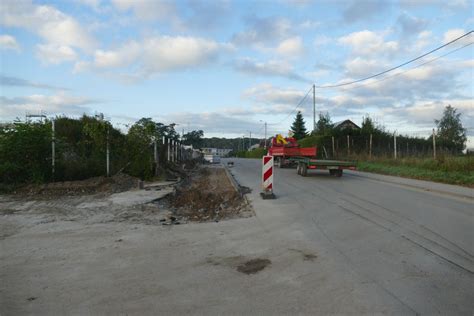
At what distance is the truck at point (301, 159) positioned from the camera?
1775 centimetres

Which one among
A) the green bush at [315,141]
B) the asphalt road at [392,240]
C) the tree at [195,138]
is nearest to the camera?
the asphalt road at [392,240]

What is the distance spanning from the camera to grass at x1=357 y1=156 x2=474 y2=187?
634 inches

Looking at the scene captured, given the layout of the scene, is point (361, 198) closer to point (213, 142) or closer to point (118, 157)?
point (118, 157)

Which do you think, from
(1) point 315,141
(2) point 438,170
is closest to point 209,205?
(2) point 438,170

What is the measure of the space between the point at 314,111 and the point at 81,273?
44.2 m

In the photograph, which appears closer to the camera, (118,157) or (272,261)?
(272,261)

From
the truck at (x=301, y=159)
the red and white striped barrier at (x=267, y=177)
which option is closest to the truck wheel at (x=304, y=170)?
the truck at (x=301, y=159)

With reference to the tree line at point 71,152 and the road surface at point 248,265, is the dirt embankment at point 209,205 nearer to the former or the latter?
the road surface at point 248,265

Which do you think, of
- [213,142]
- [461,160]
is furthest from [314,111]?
[213,142]

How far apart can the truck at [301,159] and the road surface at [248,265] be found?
8988 millimetres

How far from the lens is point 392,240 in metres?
6.25

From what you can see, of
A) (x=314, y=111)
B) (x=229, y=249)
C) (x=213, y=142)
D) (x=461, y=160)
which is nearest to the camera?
(x=229, y=249)

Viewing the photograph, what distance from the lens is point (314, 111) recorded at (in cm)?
4666

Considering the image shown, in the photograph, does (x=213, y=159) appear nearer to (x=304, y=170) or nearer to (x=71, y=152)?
(x=304, y=170)
